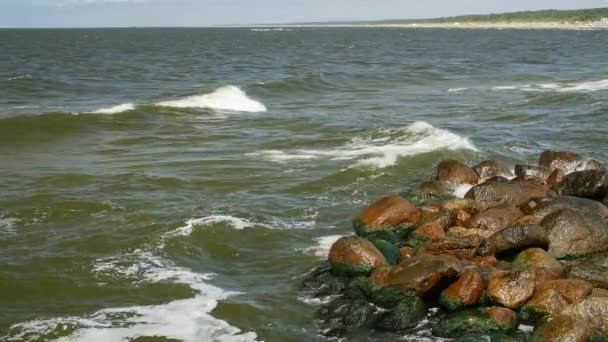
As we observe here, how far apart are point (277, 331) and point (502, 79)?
3941 centimetres

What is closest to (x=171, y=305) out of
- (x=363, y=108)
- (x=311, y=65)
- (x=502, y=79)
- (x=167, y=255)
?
(x=167, y=255)

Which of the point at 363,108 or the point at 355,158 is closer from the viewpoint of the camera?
the point at 355,158

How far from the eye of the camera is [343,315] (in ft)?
35.1

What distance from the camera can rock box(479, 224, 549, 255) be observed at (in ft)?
40.1

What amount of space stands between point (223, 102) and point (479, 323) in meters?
27.9

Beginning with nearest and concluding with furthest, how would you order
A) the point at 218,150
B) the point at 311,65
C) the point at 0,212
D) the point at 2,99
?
the point at 0,212, the point at 218,150, the point at 2,99, the point at 311,65

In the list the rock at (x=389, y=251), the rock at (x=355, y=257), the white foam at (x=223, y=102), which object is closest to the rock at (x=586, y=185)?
the rock at (x=389, y=251)

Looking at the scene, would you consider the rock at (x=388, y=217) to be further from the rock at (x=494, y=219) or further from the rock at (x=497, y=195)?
the rock at (x=497, y=195)

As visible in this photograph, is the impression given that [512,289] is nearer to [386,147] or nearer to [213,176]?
[213,176]

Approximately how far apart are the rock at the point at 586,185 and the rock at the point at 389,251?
218 inches

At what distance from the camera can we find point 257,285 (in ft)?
40.4

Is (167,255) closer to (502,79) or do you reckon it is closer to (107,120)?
(107,120)

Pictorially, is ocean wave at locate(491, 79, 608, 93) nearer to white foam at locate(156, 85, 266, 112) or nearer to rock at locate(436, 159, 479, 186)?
white foam at locate(156, 85, 266, 112)

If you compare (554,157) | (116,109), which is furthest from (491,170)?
(116,109)
